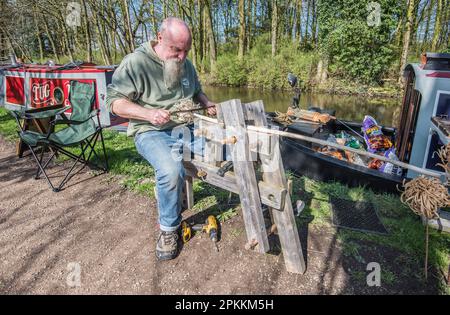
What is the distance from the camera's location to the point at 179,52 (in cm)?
268

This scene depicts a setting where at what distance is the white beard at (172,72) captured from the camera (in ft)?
8.88

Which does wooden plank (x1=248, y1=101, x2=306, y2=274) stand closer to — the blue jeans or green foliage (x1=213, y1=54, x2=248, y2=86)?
the blue jeans

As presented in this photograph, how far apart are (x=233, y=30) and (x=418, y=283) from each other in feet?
89.8

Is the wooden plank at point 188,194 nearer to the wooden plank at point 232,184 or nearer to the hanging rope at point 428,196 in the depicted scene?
the wooden plank at point 232,184

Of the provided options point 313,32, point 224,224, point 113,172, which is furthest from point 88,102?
point 313,32

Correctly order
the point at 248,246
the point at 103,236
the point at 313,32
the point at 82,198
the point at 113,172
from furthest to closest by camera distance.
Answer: the point at 313,32, the point at 113,172, the point at 82,198, the point at 103,236, the point at 248,246

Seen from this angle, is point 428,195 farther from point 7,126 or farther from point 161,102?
point 7,126

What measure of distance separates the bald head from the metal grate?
215 centimetres

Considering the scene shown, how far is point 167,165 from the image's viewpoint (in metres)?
2.44

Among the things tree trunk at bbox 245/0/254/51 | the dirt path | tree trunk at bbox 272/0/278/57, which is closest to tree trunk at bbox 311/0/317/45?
tree trunk at bbox 272/0/278/57

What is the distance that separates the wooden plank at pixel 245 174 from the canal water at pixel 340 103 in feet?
33.9

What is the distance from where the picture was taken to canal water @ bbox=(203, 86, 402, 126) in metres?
12.6

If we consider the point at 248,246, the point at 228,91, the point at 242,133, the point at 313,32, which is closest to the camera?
the point at 242,133

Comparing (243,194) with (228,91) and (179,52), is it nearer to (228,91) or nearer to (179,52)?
(179,52)
